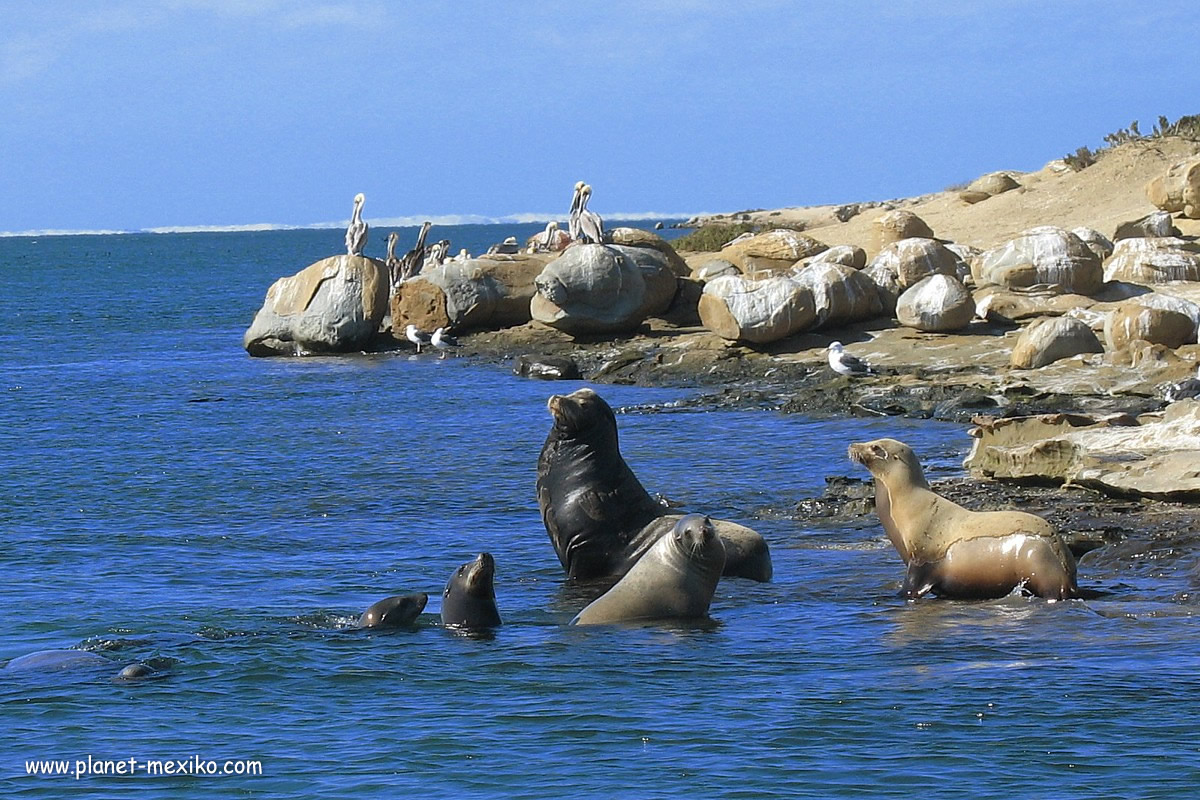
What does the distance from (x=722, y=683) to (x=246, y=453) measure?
37.8 feet

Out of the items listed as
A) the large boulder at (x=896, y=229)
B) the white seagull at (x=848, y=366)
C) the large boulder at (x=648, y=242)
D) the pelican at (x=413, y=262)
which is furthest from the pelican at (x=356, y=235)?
the white seagull at (x=848, y=366)

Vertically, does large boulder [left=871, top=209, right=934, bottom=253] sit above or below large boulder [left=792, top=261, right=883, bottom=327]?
above

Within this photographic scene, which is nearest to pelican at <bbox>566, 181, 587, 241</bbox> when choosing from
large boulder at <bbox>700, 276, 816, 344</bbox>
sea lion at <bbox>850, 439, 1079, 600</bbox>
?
large boulder at <bbox>700, 276, 816, 344</bbox>

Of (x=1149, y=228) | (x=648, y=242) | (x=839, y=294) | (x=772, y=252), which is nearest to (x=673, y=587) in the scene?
(x=839, y=294)

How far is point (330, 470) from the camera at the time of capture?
56.6 feet

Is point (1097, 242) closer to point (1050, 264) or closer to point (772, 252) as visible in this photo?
point (1050, 264)

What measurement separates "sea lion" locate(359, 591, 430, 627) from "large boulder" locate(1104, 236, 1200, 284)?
17.8 metres

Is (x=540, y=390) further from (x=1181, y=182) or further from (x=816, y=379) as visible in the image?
(x=1181, y=182)

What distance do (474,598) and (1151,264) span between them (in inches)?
707

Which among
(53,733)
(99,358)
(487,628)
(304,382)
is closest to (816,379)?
(304,382)

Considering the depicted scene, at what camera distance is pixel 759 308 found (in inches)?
931

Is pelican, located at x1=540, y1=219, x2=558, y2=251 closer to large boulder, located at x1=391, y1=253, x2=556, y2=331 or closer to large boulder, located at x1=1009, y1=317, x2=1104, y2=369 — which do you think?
large boulder, located at x1=391, y1=253, x2=556, y2=331

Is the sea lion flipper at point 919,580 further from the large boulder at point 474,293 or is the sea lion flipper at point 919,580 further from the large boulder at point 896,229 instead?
the large boulder at point 896,229

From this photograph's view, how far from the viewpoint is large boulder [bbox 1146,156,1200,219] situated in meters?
30.7
